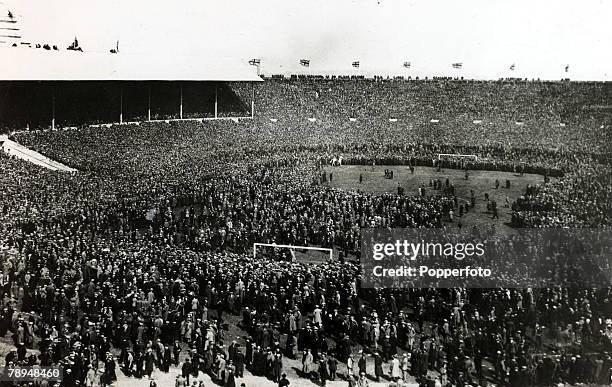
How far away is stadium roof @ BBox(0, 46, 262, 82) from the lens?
26719 millimetres

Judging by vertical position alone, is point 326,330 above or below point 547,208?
below

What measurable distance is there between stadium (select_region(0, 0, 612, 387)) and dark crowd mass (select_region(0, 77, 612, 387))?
2.4 inches

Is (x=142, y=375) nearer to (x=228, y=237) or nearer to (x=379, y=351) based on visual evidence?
(x=379, y=351)

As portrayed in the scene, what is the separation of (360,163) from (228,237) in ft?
57.3

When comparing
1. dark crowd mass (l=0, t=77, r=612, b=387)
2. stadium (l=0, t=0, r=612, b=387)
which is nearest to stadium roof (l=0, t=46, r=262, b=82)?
stadium (l=0, t=0, r=612, b=387)

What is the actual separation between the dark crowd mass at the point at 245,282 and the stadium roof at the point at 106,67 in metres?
2.75

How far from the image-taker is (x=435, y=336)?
491 inches

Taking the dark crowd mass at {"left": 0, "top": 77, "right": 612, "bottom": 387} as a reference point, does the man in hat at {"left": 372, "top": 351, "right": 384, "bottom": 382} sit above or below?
below

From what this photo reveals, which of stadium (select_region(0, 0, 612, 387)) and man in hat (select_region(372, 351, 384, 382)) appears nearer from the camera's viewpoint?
man in hat (select_region(372, 351, 384, 382))

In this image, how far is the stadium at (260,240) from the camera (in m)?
11.7

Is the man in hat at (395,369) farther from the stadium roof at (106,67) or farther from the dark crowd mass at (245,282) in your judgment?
the stadium roof at (106,67)

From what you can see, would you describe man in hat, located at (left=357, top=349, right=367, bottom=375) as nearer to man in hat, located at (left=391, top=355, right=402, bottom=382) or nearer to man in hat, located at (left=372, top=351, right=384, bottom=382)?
man in hat, located at (left=372, top=351, right=384, bottom=382)

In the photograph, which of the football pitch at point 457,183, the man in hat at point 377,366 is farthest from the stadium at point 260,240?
the football pitch at point 457,183

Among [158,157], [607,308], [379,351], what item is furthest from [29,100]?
[607,308]
